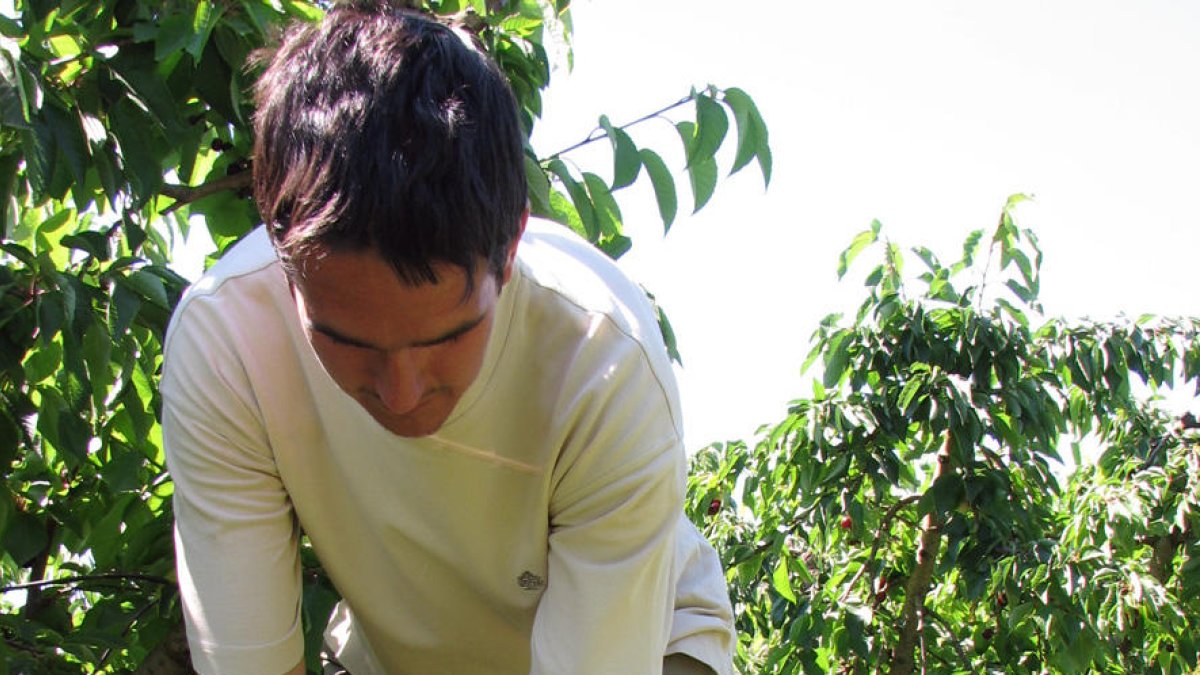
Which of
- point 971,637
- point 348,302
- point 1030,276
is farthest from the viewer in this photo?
point 971,637

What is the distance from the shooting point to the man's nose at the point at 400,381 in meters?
1.18

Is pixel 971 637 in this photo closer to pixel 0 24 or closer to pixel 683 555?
pixel 683 555

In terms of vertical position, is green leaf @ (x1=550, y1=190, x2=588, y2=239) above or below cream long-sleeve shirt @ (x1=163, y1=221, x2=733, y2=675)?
above

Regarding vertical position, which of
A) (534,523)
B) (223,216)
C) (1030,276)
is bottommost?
(534,523)

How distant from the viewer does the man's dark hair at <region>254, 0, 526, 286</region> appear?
1107mm

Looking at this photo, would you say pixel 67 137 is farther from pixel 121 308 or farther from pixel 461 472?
pixel 461 472

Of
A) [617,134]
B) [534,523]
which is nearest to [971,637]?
[617,134]

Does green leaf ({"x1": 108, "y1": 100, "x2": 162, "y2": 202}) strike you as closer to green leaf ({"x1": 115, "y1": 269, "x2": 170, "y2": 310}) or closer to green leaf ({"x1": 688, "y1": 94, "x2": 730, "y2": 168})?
green leaf ({"x1": 115, "y1": 269, "x2": 170, "y2": 310})

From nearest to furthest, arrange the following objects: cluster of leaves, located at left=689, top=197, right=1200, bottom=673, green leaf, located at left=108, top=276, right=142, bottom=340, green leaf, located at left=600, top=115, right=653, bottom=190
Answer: green leaf, located at left=108, top=276, right=142, bottom=340
green leaf, located at left=600, top=115, right=653, bottom=190
cluster of leaves, located at left=689, top=197, right=1200, bottom=673

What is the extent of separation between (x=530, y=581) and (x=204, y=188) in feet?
2.57

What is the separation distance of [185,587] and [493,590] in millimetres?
324

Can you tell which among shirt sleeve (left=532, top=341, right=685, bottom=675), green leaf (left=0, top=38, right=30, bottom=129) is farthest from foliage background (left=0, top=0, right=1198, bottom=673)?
shirt sleeve (left=532, top=341, right=685, bottom=675)

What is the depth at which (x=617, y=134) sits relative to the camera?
6.40 ft

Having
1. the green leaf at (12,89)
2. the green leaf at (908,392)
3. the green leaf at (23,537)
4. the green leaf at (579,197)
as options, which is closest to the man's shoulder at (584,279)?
the green leaf at (579,197)
